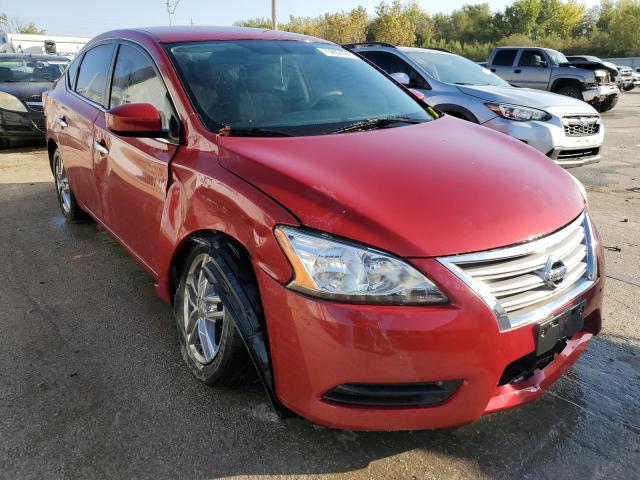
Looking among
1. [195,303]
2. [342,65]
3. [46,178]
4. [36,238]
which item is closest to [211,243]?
[195,303]

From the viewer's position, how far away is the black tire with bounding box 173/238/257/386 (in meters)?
2.07

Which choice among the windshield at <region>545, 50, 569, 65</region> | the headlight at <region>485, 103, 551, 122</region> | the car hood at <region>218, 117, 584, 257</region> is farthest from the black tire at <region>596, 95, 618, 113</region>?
the car hood at <region>218, 117, 584, 257</region>

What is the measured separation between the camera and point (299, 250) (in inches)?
70.0

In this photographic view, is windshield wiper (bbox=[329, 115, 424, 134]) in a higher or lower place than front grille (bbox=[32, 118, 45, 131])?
higher

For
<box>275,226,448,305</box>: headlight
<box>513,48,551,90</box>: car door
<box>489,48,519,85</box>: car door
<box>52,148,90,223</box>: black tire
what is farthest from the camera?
<box>489,48,519,85</box>: car door

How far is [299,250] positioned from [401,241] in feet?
1.13

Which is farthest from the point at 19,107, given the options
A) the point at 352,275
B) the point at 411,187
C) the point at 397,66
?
the point at 352,275

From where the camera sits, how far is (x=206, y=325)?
237 cm

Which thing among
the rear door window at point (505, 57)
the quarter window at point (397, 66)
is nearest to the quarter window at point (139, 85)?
the quarter window at point (397, 66)

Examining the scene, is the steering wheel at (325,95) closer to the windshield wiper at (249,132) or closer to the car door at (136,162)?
the windshield wiper at (249,132)

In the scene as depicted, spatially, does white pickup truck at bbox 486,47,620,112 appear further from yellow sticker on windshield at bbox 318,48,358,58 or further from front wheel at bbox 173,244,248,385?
front wheel at bbox 173,244,248,385

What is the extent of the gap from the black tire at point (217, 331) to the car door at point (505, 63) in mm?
14373

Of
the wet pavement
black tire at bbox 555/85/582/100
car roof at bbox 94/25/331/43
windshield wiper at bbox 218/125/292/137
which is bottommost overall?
black tire at bbox 555/85/582/100

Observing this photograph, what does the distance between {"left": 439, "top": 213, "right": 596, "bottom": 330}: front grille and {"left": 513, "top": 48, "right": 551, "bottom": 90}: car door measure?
46.8 ft
